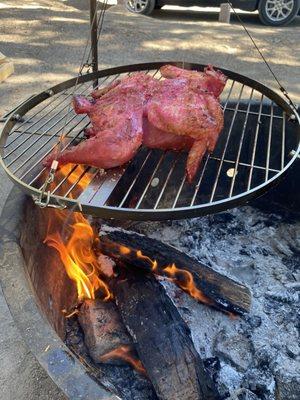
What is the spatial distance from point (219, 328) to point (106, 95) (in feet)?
5.00

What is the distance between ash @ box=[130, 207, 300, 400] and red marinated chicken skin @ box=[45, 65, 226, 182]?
94 centimetres

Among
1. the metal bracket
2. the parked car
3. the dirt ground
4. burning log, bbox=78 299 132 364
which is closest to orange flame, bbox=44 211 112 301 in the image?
burning log, bbox=78 299 132 364

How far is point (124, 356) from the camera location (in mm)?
2133

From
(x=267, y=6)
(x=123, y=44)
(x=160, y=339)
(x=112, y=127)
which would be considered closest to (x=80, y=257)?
(x=160, y=339)

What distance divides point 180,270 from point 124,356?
582mm

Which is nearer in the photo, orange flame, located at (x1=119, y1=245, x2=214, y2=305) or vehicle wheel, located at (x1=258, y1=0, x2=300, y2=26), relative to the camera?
→ orange flame, located at (x1=119, y1=245, x2=214, y2=305)

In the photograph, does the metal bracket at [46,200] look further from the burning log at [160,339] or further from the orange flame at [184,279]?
the orange flame at [184,279]

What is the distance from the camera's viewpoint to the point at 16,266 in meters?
1.82

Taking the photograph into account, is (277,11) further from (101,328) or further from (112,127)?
(101,328)

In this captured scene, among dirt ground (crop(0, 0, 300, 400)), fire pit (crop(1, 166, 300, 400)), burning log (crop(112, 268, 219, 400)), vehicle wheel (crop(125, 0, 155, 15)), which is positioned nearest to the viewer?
fire pit (crop(1, 166, 300, 400))

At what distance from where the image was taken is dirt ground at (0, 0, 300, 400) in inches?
221

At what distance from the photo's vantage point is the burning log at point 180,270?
7.74 ft

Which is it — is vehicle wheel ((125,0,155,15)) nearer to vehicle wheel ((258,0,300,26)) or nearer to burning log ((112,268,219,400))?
vehicle wheel ((258,0,300,26))

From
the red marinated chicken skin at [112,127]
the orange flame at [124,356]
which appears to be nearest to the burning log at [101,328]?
→ the orange flame at [124,356]
